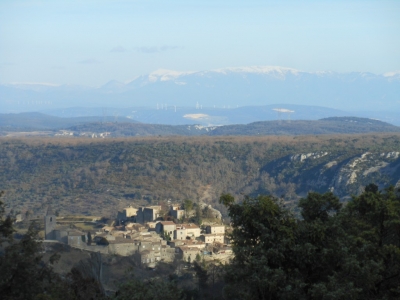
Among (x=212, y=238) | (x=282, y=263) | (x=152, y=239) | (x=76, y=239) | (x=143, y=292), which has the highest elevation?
(x=282, y=263)

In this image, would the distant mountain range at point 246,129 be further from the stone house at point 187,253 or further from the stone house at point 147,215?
the stone house at point 187,253

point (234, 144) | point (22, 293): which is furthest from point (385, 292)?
point (234, 144)

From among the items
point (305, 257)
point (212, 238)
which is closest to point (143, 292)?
point (305, 257)

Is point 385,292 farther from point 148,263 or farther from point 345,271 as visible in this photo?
point 148,263

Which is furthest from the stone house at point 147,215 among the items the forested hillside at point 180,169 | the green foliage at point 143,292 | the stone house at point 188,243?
the green foliage at point 143,292

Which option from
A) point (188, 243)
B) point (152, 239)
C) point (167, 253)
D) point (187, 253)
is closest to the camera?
point (167, 253)

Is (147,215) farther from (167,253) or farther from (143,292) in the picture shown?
(143,292)
